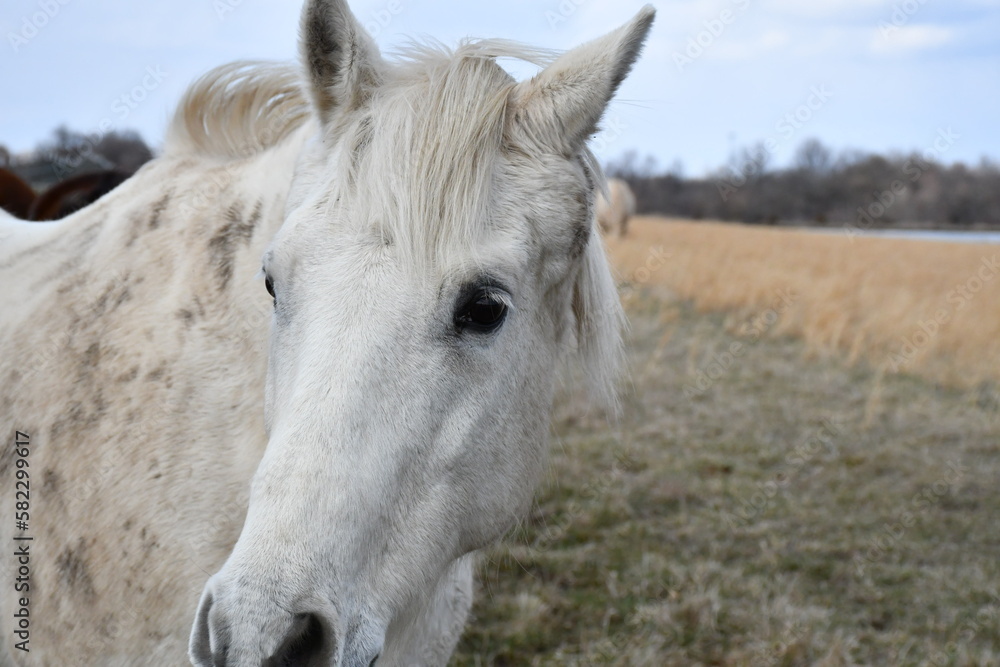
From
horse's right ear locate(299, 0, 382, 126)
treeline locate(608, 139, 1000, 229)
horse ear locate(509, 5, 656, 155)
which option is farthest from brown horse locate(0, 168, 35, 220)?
treeline locate(608, 139, 1000, 229)

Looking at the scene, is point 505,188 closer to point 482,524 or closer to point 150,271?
point 482,524

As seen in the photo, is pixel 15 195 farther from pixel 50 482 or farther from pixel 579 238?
pixel 579 238

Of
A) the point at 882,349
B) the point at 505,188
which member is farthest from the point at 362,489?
the point at 882,349

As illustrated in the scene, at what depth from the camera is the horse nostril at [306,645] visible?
118 cm

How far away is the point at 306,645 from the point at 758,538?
4.06 metres

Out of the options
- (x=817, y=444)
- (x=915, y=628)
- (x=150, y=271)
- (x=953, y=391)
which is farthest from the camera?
(x=953, y=391)

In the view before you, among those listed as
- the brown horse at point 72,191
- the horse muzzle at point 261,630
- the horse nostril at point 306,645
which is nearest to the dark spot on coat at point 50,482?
the horse muzzle at point 261,630

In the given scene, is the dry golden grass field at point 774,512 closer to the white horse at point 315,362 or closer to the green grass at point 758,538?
the green grass at point 758,538

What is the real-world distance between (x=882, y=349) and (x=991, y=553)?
5230mm

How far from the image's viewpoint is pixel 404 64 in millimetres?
1777

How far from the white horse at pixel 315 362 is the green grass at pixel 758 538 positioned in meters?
0.90

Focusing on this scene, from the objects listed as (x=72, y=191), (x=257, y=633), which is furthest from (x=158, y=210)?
(x=72, y=191)

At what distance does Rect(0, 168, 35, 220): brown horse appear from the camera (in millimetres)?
5523

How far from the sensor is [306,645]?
1227mm
